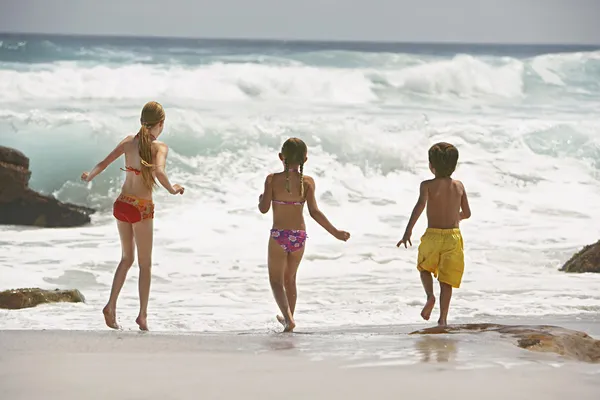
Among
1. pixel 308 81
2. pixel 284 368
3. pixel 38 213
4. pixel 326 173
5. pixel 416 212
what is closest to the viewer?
pixel 284 368

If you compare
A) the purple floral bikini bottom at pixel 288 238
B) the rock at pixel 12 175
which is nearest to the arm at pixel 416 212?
the purple floral bikini bottom at pixel 288 238

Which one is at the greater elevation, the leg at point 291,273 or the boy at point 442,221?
the boy at point 442,221

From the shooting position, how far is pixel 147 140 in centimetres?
360

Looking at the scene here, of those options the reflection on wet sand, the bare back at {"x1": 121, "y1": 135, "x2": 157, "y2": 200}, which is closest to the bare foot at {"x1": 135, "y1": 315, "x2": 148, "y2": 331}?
the bare back at {"x1": 121, "y1": 135, "x2": 157, "y2": 200}

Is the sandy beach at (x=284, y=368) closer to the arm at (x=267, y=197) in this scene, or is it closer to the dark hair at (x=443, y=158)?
the arm at (x=267, y=197)

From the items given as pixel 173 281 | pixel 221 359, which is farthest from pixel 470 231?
pixel 221 359

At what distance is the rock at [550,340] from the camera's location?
2.98m

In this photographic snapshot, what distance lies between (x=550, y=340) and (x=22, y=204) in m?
5.63

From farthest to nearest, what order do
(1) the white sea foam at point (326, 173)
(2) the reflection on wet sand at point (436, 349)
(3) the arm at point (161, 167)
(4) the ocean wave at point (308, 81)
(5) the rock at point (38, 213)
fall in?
1. (4) the ocean wave at point (308, 81)
2. (5) the rock at point (38, 213)
3. (1) the white sea foam at point (326, 173)
4. (3) the arm at point (161, 167)
5. (2) the reflection on wet sand at point (436, 349)

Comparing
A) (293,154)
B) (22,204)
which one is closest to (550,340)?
(293,154)

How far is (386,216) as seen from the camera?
8.54m

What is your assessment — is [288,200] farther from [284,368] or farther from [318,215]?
[284,368]

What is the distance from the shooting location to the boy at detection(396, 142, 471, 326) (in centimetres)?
371

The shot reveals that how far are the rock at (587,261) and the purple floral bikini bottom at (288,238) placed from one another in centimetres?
271
